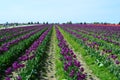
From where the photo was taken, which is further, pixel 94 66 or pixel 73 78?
pixel 94 66

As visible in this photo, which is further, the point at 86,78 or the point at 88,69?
the point at 88,69

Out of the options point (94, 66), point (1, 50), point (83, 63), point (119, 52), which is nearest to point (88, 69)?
point (94, 66)

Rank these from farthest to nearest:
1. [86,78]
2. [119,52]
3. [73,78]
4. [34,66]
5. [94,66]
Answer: [119,52] → [94,66] → [34,66] → [86,78] → [73,78]

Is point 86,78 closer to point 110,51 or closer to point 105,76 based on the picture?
point 105,76

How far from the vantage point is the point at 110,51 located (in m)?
16.5

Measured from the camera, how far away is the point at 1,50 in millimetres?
16406

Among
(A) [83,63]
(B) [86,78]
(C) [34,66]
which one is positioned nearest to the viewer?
(B) [86,78]

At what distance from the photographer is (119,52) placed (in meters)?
16.0

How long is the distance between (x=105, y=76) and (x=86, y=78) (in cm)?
81

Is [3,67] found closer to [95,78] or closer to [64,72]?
[64,72]

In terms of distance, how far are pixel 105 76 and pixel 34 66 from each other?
10.4 feet

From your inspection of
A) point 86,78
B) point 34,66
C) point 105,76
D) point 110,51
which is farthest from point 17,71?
point 110,51

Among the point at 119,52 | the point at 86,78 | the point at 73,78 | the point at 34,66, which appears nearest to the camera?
the point at 73,78

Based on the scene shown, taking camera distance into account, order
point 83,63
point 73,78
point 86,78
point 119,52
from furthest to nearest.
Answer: point 119,52, point 83,63, point 86,78, point 73,78
